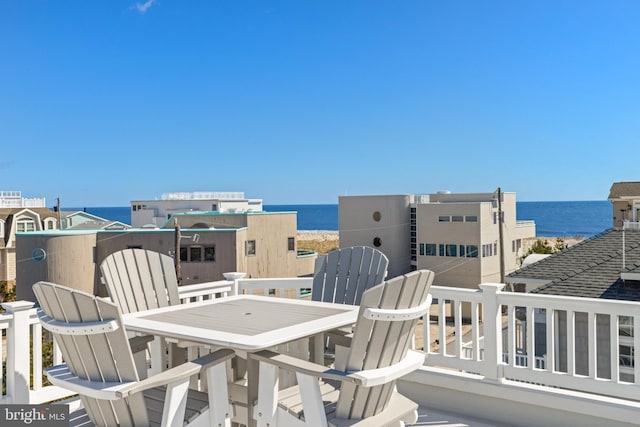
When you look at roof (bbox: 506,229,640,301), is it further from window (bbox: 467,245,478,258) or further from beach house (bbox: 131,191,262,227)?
beach house (bbox: 131,191,262,227)

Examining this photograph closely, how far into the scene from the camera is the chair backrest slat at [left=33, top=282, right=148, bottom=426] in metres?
2.05

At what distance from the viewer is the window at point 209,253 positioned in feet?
66.8

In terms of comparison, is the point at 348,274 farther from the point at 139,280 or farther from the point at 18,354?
the point at 18,354

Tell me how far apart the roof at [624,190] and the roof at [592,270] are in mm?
17716

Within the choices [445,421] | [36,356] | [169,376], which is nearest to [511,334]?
[445,421]

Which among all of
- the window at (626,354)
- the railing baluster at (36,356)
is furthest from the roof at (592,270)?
the railing baluster at (36,356)

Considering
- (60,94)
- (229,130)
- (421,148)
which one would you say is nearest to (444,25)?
(60,94)

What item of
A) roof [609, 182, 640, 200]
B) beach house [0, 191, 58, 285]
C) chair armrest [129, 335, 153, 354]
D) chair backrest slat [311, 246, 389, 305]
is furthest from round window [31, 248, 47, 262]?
roof [609, 182, 640, 200]

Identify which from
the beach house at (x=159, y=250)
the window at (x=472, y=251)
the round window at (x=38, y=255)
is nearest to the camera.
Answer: the round window at (x=38, y=255)

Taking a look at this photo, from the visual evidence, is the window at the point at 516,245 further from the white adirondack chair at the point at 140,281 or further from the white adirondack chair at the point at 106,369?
the white adirondack chair at the point at 106,369

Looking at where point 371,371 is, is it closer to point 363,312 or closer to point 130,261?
point 363,312

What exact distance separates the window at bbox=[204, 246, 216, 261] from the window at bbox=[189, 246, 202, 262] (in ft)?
0.76

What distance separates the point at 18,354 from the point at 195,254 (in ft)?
57.7

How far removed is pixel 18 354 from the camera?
10.4ft
